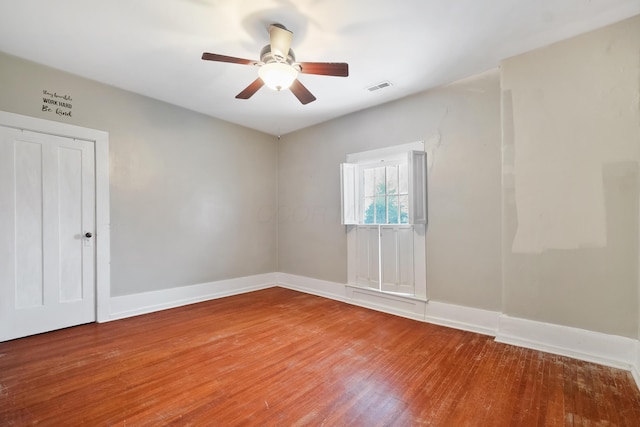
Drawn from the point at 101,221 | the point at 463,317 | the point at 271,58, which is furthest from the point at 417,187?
the point at 101,221

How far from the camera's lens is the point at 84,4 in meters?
2.15

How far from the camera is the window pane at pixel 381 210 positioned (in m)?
3.94

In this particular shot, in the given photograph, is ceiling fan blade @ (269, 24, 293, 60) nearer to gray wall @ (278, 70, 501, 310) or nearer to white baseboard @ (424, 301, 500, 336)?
gray wall @ (278, 70, 501, 310)

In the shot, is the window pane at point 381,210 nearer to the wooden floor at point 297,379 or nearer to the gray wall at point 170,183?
the wooden floor at point 297,379

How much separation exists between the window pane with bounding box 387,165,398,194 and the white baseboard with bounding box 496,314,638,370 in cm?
189

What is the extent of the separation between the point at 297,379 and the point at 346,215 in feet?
7.93

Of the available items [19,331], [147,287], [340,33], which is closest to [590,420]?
[340,33]

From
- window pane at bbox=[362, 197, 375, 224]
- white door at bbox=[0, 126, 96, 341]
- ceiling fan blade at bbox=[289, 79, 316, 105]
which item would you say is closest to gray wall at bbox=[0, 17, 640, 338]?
white door at bbox=[0, 126, 96, 341]

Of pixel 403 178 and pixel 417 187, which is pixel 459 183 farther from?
pixel 403 178

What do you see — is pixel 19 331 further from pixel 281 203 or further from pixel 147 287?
pixel 281 203

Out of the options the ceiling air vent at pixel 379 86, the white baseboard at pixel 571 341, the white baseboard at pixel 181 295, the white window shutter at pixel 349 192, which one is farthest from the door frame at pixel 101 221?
the white baseboard at pixel 571 341

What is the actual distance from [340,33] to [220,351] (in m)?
3.07

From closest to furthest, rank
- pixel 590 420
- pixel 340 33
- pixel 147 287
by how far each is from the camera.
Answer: pixel 590 420, pixel 340 33, pixel 147 287

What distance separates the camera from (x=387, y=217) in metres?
3.90
